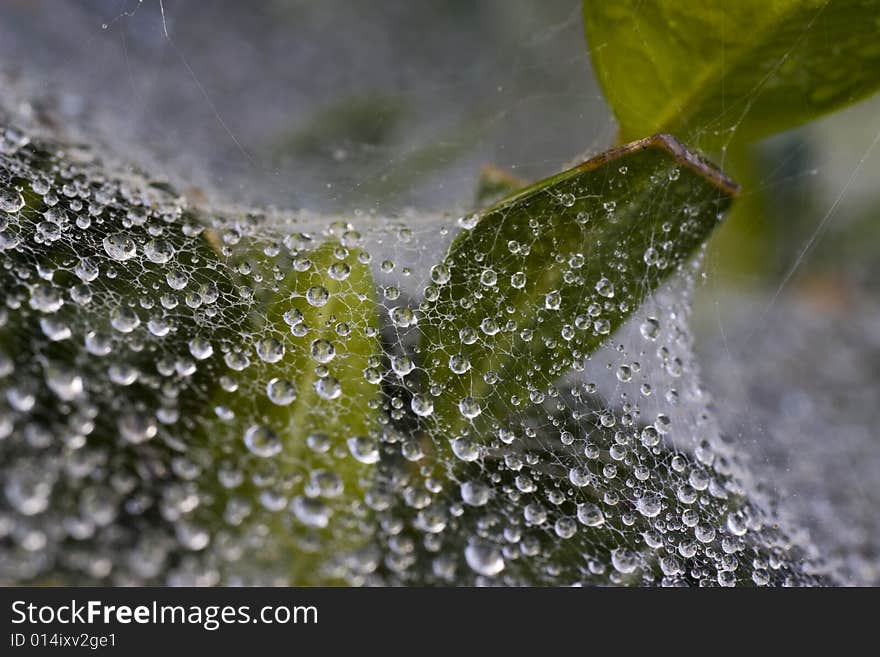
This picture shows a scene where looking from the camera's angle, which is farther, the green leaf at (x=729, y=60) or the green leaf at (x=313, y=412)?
the green leaf at (x=729, y=60)

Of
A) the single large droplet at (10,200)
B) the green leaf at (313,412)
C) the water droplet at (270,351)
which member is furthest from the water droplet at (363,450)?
the single large droplet at (10,200)

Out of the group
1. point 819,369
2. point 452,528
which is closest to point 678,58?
point 452,528

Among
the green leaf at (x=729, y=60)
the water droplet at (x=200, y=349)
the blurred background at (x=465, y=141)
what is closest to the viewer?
the water droplet at (x=200, y=349)

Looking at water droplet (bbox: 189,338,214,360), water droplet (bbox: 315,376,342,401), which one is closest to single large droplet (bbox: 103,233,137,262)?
water droplet (bbox: 189,338,214,360)

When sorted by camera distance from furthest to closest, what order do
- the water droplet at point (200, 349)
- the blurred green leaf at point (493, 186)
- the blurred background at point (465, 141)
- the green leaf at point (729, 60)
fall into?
1. the blurred background at point (465, 141)
2. the blurred green leaf at point (493, 186)
3. the green leaf at point (729, 60)
4. the water droplet at point (200, 349)

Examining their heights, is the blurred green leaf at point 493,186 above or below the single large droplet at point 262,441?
above

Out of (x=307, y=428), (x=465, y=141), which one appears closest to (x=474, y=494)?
(x=307, y=428)

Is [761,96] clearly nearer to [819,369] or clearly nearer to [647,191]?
[647,191]

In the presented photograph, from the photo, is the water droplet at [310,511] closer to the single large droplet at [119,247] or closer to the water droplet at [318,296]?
the water droplet at [318,296]
